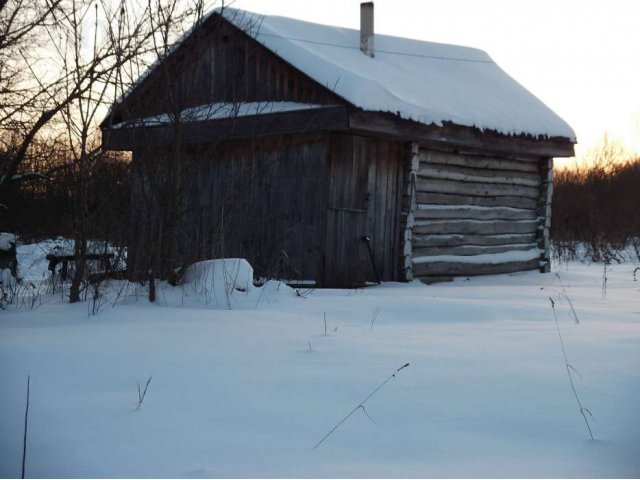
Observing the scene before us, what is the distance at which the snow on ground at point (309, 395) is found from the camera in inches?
125

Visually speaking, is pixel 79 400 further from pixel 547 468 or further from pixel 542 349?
pixel 542 349

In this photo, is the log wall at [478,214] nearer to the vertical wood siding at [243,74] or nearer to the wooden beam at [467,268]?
the wooden beam at [467,268]

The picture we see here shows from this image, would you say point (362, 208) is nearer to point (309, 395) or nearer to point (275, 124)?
point (275, 124)

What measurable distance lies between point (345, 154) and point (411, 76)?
98.3 inches

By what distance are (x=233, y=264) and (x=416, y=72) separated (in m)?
7.14

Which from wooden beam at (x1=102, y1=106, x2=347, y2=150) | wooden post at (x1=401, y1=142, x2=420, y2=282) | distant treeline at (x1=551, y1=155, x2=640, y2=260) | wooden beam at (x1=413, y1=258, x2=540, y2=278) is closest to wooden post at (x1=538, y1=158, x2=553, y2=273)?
wooden beam at (x1=413, y1=258, x2=540, y2=278)

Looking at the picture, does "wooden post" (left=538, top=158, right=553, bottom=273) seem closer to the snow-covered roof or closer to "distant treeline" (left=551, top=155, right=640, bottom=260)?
the snow-covered roof

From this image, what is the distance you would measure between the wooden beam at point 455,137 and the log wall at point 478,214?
0.38 metres

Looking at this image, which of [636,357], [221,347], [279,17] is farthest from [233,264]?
[279,17]

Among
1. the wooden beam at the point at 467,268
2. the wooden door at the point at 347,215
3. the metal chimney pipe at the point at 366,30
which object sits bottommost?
the wooden beam at the point at 467,268

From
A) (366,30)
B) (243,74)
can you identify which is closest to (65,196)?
(243,74)

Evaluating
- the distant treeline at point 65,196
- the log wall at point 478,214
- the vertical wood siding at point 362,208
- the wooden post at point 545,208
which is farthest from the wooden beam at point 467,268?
the distant treeline at point 65,196

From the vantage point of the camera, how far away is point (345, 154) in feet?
38.3

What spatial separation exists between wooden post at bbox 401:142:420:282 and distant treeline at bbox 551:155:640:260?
31.1 ft
